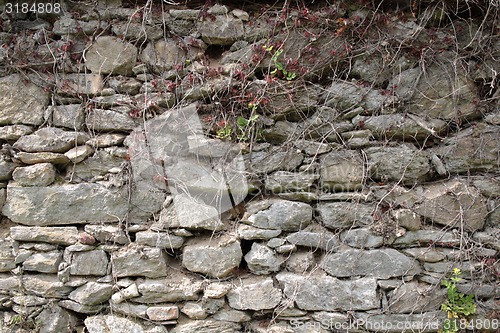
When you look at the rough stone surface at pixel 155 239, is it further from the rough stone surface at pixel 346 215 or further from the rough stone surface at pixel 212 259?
the rough stone surface at pixel 346 215

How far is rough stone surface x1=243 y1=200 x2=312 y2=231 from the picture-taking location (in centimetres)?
232

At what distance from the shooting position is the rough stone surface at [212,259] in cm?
229

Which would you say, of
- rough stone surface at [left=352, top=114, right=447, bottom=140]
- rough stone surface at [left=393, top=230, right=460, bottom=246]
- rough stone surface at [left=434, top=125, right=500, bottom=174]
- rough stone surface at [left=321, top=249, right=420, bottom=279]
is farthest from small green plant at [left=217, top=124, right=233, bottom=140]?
rough stone surface at [left=434, top=125, right=500, bottom=174]

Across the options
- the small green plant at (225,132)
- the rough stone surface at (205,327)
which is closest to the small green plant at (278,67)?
the small green plant at (225,132)

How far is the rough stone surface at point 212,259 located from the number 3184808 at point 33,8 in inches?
73.3

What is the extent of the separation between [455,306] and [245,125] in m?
1.73

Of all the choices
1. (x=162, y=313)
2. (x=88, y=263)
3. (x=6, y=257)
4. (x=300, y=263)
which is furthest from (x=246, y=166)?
(x=6, y=257)

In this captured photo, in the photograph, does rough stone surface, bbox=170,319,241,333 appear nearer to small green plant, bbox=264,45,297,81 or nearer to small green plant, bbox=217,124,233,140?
small green plant, bbox=217,124,233,140

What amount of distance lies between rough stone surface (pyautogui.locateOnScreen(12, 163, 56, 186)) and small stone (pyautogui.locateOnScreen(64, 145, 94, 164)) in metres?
0.14

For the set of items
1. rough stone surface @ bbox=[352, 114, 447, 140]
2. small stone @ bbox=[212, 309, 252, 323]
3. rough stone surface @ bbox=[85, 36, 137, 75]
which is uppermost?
rough stone surface @ bbox=[85, 36, 137, 75]

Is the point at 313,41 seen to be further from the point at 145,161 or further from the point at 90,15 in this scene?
the point at 90,15

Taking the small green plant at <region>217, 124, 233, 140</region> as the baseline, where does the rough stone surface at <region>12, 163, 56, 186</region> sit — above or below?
below

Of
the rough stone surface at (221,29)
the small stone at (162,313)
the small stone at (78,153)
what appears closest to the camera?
the small stone at (162,313)

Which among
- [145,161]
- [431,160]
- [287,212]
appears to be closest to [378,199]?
[431,160]
